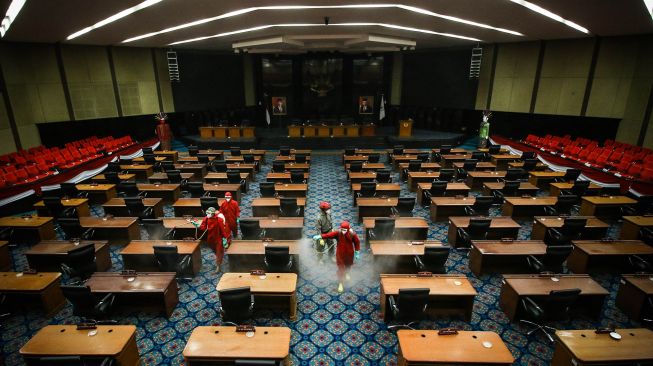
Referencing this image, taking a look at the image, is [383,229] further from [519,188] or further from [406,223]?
[519,188]

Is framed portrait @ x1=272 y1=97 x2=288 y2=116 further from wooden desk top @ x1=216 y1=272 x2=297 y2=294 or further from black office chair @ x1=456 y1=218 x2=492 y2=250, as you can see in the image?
wooden desk top @ x1=216 y1=272 x2=297 y2=294

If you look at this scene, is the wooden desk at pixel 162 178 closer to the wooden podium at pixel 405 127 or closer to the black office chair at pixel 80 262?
the black office chair at pixel 80 262

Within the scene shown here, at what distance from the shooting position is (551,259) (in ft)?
21.7

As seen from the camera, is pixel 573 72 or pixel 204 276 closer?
pixel 204 276

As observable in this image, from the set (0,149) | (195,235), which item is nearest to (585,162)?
(195,235)

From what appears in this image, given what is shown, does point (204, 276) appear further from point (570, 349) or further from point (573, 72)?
point (573, 72)

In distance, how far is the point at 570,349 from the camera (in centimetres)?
440

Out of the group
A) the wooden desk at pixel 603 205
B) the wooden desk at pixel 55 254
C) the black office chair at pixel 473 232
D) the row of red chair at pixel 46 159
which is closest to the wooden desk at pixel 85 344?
the wooden desk at pixel 55 254

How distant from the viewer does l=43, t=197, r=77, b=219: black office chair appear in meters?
9.07

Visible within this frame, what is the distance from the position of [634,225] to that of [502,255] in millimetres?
3825

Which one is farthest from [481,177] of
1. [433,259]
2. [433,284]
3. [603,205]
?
[433,284]

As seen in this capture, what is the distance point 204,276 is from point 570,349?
254 inches

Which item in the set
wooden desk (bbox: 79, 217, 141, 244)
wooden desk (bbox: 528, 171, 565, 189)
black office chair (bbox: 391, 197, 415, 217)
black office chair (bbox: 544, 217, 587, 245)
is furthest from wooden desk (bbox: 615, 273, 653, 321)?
wooden desk (bbox: 79, 217, 141, 244)

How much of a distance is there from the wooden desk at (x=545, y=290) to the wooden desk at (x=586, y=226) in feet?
7.62
